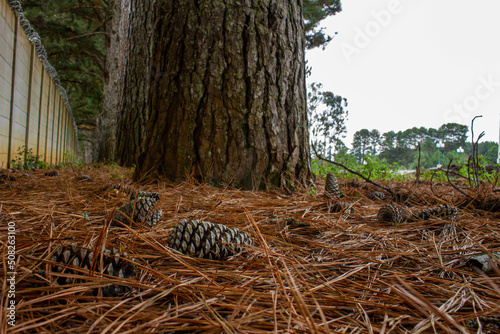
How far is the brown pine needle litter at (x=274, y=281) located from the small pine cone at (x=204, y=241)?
0.10 ft

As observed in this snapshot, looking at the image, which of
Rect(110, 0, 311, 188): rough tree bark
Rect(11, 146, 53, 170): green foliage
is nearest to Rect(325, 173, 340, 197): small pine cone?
Rect(110, 0, 311, 188): rough tree bark

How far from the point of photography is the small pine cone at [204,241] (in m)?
0.77

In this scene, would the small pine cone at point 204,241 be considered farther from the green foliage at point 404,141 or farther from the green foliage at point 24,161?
the green foliage at point 404,141

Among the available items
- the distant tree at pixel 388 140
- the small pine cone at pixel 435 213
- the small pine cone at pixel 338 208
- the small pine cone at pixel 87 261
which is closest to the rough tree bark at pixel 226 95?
the small pine cone at pixel 338 208

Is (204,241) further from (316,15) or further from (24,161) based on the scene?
(316,15)

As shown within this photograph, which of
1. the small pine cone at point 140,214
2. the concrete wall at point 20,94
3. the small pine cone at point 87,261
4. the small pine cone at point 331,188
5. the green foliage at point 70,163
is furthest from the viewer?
the green foliage at point 70,163

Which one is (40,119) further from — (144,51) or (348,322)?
(348,322)

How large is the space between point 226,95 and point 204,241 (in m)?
1.23

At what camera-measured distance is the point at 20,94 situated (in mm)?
3492

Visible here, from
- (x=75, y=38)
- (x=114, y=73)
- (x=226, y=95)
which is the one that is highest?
(x=75, y=38)

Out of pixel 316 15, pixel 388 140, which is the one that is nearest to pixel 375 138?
pixel 388 140

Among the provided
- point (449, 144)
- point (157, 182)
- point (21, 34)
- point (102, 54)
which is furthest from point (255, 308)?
point (449, 144)

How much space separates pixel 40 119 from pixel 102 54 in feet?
18.3

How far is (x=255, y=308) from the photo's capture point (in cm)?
53
